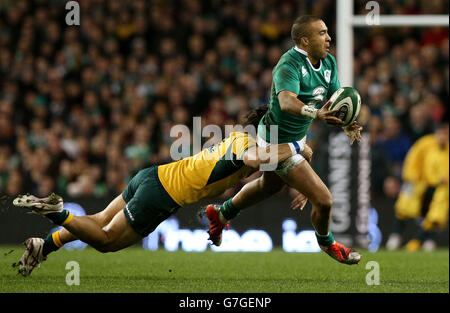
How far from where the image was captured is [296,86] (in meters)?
6.79

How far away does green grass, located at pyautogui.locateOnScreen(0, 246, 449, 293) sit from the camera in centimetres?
686

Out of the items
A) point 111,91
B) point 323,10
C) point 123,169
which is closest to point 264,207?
point 123,169

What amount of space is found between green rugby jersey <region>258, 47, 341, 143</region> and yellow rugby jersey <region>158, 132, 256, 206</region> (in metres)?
0.27

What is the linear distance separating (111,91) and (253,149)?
756 cm

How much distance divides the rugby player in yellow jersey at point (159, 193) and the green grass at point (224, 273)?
35 centimetres

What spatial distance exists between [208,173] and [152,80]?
7463 mm

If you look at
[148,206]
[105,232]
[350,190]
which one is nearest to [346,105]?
[148,206]

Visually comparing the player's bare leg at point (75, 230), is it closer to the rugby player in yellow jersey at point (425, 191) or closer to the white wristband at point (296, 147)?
the white wristband at point (296, 147)

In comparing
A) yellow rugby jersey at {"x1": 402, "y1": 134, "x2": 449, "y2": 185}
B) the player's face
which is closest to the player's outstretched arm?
the player's face

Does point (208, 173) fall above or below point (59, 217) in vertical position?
above

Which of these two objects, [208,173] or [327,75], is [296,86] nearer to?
[327,75]

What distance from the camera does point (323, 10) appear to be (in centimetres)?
1512

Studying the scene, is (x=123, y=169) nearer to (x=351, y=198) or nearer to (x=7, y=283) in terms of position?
(x=351, y=198)

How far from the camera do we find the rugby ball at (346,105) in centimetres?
664
